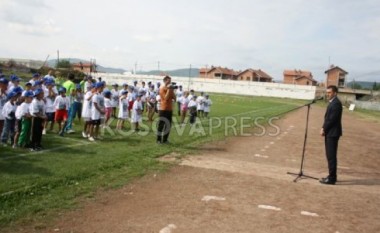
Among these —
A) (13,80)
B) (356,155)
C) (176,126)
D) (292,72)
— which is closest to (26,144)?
A: (13,80)

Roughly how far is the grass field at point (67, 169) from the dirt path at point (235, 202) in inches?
16.9

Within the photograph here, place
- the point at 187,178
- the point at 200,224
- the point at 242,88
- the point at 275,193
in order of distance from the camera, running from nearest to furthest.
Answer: the point at 200,224, the point at 275,193, the point at 187,178, the point at 242,88

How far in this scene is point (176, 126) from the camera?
57.7 feet

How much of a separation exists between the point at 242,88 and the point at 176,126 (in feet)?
195

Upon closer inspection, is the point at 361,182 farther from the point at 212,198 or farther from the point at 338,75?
the point at 338,75

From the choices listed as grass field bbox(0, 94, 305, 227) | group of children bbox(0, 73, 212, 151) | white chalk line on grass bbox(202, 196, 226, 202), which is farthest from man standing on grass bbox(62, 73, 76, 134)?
white chalk line on grass bbox(202, 196, 226, 202)

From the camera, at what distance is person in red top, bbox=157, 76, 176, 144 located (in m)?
12.3

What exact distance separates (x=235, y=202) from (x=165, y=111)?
5.91 m

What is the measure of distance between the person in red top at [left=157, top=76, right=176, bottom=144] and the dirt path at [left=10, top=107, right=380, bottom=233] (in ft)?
5.48

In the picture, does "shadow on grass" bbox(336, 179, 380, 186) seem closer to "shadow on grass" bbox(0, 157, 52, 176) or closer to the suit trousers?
the suit trousers

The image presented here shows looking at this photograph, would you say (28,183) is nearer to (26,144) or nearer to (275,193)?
(26,144)

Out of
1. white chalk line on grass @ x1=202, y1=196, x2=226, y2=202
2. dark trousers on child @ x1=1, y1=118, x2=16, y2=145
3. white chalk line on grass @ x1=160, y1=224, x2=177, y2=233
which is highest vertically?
dark trousers on child @ x1=1, y1=118, x2=16, y2=145

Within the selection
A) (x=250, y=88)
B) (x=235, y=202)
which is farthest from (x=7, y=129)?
(x=250, y=88)

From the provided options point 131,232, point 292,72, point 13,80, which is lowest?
point 131,232
